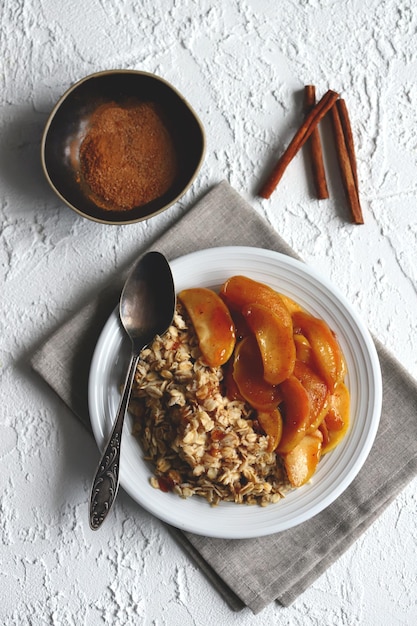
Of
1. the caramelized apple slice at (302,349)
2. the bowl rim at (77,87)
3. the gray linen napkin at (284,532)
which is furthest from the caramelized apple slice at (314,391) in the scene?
the bowl rim at (77,87)

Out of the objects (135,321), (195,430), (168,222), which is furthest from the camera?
(168,222)

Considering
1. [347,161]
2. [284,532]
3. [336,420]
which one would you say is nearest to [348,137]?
[347,161]

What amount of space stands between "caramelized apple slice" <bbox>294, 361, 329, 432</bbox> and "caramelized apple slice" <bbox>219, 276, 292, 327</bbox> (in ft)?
0.37

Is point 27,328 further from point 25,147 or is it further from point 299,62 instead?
point 299,62

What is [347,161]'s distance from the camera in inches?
68.4

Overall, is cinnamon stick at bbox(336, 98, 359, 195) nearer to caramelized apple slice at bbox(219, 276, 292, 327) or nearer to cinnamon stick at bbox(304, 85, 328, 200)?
cinnamon stick at bbox(304, 85, 328, 200)

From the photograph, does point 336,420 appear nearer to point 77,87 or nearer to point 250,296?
point 250,296

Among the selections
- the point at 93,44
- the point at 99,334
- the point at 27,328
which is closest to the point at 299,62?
the point at 93,44

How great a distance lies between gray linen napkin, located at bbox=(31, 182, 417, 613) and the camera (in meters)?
1.66

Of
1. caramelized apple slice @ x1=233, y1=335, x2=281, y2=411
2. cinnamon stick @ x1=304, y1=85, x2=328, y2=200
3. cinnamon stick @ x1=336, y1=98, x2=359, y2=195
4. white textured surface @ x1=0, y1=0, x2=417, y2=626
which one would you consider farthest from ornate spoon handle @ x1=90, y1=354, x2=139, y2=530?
cinnamon stick @ x1=336, y1=98, x2=359, y2=195

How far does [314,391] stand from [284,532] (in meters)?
0.40

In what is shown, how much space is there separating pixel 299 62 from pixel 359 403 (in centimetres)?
91

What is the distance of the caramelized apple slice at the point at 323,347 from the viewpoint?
1551 mm

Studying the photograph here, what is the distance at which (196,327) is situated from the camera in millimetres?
1550
